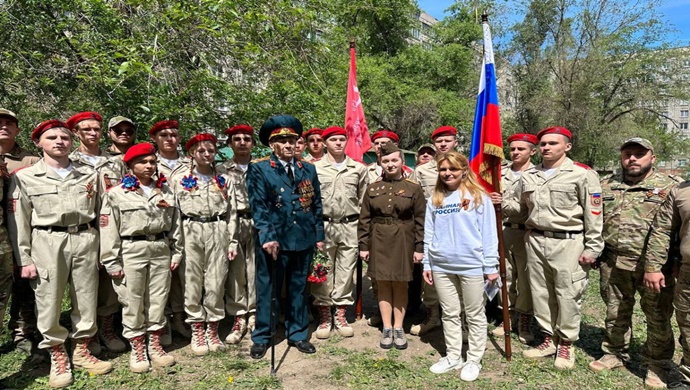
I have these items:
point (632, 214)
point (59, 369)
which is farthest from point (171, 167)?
point (632, 214)

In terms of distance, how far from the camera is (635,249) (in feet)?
12.6

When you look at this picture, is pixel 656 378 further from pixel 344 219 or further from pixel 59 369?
pixel 59 369

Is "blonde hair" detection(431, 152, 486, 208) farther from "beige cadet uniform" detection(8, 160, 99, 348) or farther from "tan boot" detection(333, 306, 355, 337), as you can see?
"beige cadet uniform" detection(8, 160, 99, 348)

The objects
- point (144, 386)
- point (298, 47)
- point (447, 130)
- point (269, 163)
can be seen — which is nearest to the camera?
point (144, 386)

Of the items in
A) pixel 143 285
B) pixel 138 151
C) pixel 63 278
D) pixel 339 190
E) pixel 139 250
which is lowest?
pixel 143 285

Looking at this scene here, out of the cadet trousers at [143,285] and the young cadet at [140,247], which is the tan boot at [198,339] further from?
the cadet trousers at [143,285]

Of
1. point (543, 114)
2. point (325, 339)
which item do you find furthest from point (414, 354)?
point (543, 114)

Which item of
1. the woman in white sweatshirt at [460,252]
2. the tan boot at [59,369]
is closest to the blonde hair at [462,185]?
the woman in white sweatshirt at [460,252]

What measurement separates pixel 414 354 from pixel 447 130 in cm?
269

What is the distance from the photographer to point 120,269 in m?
3.98

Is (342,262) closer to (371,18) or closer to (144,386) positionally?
(144,386)

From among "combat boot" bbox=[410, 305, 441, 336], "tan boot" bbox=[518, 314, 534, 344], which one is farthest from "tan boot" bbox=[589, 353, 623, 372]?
"combat boot" bbox=[410, 305, 441, 336]

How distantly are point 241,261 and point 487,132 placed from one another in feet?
9.88

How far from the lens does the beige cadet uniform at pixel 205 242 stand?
442 centimetres
